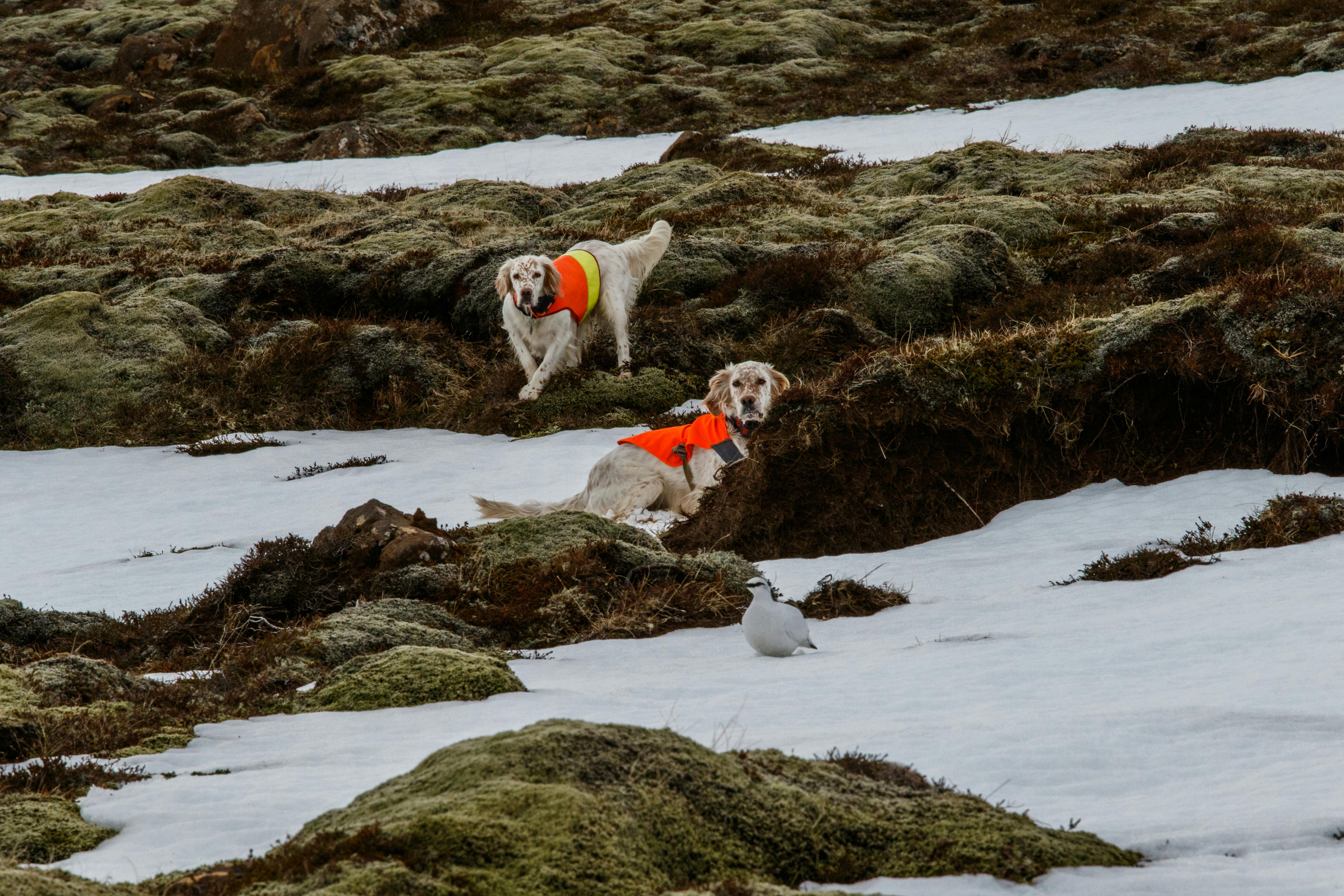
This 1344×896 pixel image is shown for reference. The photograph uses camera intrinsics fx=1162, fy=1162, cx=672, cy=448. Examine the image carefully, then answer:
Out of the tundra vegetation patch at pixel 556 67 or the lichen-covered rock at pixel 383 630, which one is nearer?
the lichen-covered rock at pixel 383 630

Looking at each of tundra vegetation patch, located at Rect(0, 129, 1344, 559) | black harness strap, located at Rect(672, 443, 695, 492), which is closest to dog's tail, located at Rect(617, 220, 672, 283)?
tundra vegetation patch, located at Rect(0, 129, 1344, 559)

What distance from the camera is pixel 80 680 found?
6.19 meters

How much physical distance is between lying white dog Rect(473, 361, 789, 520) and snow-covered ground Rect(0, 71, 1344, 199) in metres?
17.0

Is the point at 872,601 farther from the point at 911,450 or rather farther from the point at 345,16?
the point at 345,16

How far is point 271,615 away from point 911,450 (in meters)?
5.13

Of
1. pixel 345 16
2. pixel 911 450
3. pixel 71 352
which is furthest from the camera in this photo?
pixel 345 16

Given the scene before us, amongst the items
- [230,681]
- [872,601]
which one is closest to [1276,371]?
[872,601]

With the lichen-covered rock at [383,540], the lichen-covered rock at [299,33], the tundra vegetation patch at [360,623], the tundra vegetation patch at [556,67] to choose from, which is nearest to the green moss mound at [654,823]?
the tundra vegetation patch at [360,623]

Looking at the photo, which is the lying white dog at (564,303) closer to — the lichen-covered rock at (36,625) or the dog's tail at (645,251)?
the dog's tail at (645,251)

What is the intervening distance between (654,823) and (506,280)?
39.5 ft

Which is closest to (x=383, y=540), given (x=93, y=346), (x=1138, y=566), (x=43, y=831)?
(x=43, y=831)

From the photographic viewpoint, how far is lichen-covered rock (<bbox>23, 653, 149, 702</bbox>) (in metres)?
6.06

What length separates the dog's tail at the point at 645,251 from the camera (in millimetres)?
15852

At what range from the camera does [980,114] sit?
29.9 meters
